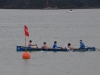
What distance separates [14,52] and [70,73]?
49.4ft

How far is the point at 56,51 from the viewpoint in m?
58.8

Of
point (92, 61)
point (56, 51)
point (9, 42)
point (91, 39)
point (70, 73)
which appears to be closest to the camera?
point (70, 73)

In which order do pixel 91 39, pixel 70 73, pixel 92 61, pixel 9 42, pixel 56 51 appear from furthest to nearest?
1. pixel 91 39
2. pixel 9 42
3. pixel 56 51
4. pixel 92 61
5. pixel 70 73

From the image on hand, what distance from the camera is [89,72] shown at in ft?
152

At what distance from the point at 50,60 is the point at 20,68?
18.7 feet

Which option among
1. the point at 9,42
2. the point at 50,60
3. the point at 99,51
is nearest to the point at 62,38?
the point at 9,42

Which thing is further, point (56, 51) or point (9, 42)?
point (9, 42)

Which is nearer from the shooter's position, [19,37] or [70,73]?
[70,73]

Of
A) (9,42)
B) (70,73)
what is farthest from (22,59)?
(9,42)

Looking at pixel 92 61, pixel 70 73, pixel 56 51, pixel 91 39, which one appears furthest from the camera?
pixel 91 39

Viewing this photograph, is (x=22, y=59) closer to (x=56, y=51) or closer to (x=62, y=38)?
(x=56, y=51)

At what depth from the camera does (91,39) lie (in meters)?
78.4

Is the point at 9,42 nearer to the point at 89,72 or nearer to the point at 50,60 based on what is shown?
the point at 50,60

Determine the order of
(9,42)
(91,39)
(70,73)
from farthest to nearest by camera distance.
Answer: (91,39)
(9,42)
(70,73)
